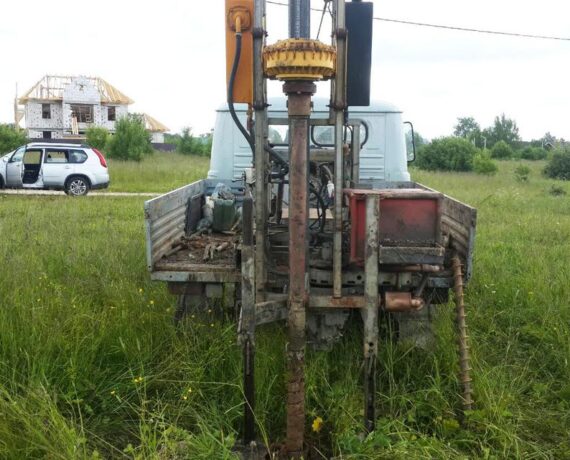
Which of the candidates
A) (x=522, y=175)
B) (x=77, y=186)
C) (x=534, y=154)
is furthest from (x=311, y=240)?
(x=534, y=154)

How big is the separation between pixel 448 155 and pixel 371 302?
93.6 feet

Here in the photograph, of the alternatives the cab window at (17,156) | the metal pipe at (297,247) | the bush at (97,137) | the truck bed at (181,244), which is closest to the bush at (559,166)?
the cab window at (17,156)

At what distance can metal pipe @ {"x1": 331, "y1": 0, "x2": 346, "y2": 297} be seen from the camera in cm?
302

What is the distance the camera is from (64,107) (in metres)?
43.7

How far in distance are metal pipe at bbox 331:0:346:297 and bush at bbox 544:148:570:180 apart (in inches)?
1016

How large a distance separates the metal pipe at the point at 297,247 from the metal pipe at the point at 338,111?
0.20 m

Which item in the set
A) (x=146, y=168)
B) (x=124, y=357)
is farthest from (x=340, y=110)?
(x=146, y=168)

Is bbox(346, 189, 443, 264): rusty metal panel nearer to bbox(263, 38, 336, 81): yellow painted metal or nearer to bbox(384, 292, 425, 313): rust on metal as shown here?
bbox(384, 292, 425, 313): rust on metal

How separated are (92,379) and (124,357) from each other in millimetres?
268

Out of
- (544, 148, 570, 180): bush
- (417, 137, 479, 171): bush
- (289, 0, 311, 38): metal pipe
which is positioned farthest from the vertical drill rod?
(417, 137, 479, 171): bush

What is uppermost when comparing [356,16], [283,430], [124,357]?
[356,16]

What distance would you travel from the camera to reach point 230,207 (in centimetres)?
516

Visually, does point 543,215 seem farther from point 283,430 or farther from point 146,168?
point 146,168

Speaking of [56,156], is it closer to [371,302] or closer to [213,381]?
[213,381]
